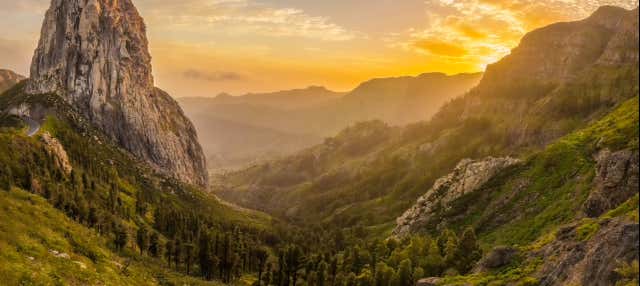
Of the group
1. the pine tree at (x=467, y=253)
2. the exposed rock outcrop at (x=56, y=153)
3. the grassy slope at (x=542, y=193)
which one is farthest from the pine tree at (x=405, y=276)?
the exposed rock outcrop at (x=56, y=153)

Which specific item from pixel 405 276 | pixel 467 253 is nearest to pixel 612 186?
pixel 467 253

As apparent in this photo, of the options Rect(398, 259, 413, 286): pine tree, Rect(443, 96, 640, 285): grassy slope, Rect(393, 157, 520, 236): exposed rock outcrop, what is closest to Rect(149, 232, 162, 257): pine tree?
Rect(393, 157, 520, 236): exposed rock outcrop

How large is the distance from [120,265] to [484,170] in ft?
434

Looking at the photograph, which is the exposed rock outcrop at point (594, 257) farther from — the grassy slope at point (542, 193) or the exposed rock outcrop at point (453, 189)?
the exposed rock outcrop at point (453, 189)

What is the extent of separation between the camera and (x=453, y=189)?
16262 cm

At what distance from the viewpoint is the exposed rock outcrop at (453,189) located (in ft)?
506

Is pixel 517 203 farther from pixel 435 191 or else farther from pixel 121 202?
pixel 121 202

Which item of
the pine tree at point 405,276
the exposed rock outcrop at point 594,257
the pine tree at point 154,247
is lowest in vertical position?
the pine tree at point 154,247

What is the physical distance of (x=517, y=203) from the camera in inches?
4729

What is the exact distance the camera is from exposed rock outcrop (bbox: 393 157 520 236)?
15412 cm

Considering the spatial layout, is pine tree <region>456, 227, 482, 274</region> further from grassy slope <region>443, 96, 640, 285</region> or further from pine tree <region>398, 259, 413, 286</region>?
grassy slope <region>443, 96, 640, 285</region>

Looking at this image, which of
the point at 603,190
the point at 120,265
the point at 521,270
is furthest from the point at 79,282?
the point at 603,190

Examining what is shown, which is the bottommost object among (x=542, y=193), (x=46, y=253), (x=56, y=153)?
(x=46, y=253)

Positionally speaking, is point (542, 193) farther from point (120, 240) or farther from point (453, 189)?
point (120, 240)
